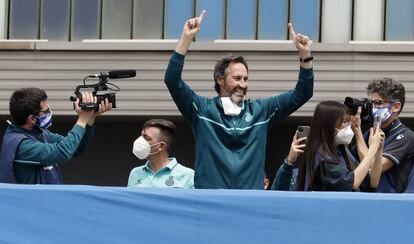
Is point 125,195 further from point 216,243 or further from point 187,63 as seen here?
point 187,63

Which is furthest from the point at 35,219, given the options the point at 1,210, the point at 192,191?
the point at 192,191

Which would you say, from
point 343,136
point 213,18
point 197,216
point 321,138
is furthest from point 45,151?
point 213,18

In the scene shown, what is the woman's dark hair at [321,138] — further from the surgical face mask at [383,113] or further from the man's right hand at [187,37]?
the man's right hand at [187,37]

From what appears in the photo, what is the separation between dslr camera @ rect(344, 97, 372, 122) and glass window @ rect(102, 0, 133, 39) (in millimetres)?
4741

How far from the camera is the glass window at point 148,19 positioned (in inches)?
367

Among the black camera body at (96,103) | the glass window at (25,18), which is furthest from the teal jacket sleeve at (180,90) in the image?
the glass window at (25,18)

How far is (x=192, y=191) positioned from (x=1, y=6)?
617 centimetres

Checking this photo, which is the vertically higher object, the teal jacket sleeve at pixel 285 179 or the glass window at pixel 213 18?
the glass window at pixel 213 18

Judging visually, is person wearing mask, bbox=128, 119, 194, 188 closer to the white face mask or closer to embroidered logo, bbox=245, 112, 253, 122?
embroidered logo, bbox=245, 112, 253, 122

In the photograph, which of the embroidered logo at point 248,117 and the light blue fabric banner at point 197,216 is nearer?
the light blue fabric banner at point 197,216

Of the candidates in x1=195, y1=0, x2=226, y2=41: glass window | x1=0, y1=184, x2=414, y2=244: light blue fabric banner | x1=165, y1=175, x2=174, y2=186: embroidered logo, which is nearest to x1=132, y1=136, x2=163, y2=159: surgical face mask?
x1=165, y1=175, x2=174, y2=186: embroidered logo

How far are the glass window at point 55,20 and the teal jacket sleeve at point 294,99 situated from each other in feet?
16.8

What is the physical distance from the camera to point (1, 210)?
13.3 ft

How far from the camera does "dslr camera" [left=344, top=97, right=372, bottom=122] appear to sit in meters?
5.02
